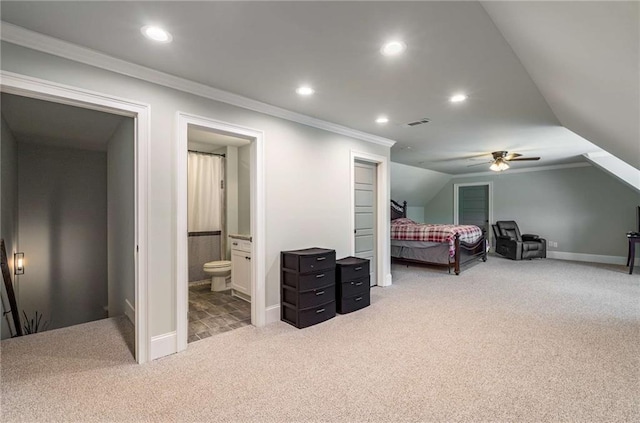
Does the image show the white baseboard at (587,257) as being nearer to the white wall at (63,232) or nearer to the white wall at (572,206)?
the white wall at (572,206)

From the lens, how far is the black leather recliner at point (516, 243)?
23.4ft

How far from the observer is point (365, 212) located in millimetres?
4766

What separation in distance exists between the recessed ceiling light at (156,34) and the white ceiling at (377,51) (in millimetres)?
63

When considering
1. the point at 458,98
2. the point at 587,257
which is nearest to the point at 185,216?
the point at 458,98

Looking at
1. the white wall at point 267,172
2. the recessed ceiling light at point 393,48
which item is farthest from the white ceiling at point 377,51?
the white wall at point 267,172

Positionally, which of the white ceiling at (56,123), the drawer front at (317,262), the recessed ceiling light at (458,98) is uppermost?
the recessed ceiling light at (458,98)

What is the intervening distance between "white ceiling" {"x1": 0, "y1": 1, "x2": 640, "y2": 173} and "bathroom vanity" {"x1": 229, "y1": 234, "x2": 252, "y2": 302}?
81.6 inches

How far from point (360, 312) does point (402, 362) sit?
4.10 ft

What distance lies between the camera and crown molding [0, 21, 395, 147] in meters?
1.95

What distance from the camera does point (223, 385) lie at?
2092 mm

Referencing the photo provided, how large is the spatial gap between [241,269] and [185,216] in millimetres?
1801

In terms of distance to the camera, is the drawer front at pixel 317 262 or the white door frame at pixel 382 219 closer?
the drawer front at pixel 317 262

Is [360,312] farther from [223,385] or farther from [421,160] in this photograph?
[421,160]

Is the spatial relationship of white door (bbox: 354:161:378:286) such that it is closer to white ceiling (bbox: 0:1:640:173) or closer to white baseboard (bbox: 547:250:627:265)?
white ceiling (bbox: 0:1:640:173)
